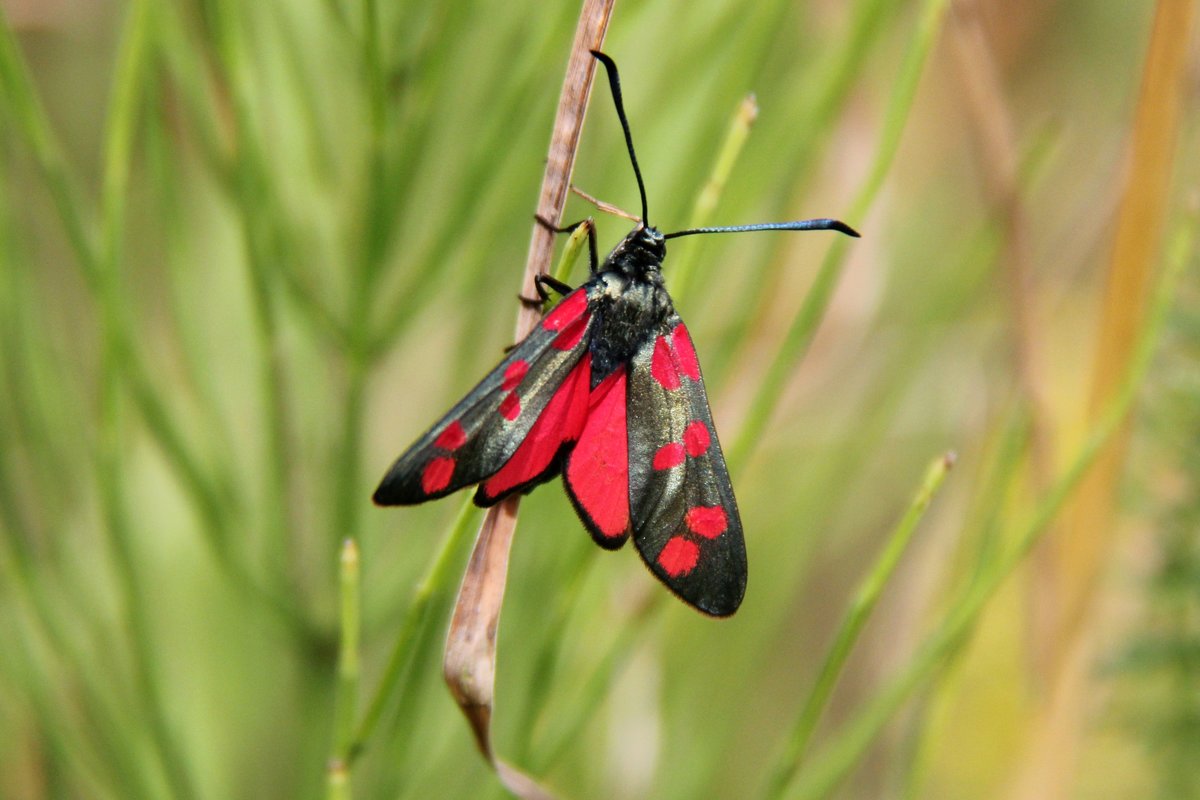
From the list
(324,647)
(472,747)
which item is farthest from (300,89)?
(472,747)

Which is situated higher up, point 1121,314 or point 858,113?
point 858,113

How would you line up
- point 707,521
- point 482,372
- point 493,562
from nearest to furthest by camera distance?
1. point 493,562
2. point 707,521
3. point 482,372

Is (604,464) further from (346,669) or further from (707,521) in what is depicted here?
(346,669)

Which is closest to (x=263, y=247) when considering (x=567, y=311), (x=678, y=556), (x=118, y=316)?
(x=118, y=316)

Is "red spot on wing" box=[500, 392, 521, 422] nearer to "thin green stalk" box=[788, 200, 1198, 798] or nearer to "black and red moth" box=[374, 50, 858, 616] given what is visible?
"black and red moth" box=[374, 50, 858, 616]

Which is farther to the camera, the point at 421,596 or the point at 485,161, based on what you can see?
the point at 485,161

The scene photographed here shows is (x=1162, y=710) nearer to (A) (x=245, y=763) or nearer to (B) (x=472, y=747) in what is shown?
(B) (x=472, y=747)
